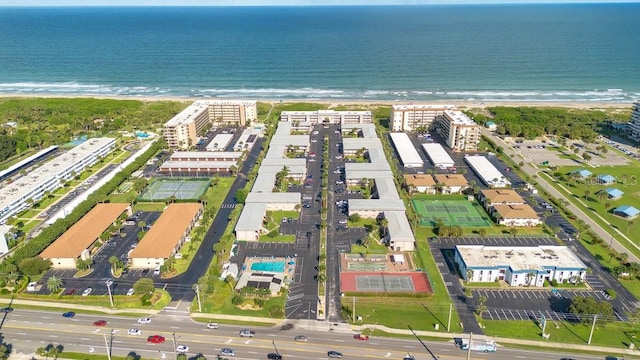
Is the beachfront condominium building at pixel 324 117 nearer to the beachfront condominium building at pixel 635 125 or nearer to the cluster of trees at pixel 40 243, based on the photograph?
the cluster of trees at pixel 40 243

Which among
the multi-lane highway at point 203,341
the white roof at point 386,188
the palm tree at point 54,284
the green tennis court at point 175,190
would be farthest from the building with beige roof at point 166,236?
the white roof at point 386,188

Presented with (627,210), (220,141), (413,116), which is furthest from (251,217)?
(413,116)

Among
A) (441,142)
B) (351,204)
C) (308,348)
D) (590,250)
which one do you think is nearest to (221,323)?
(308,348)

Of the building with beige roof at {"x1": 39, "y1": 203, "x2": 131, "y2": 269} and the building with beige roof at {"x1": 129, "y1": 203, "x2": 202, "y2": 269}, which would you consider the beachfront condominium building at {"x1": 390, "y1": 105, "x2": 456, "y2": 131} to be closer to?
the building with beige roof at {"x1": 129, "y1": 203, "x2": 202, "y2": 269}

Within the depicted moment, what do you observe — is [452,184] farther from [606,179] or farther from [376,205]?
[606,179]

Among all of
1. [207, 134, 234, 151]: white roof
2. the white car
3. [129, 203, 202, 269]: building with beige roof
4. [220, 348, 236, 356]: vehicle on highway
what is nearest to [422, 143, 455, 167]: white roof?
[207, 134, 234, 151]: white roof
